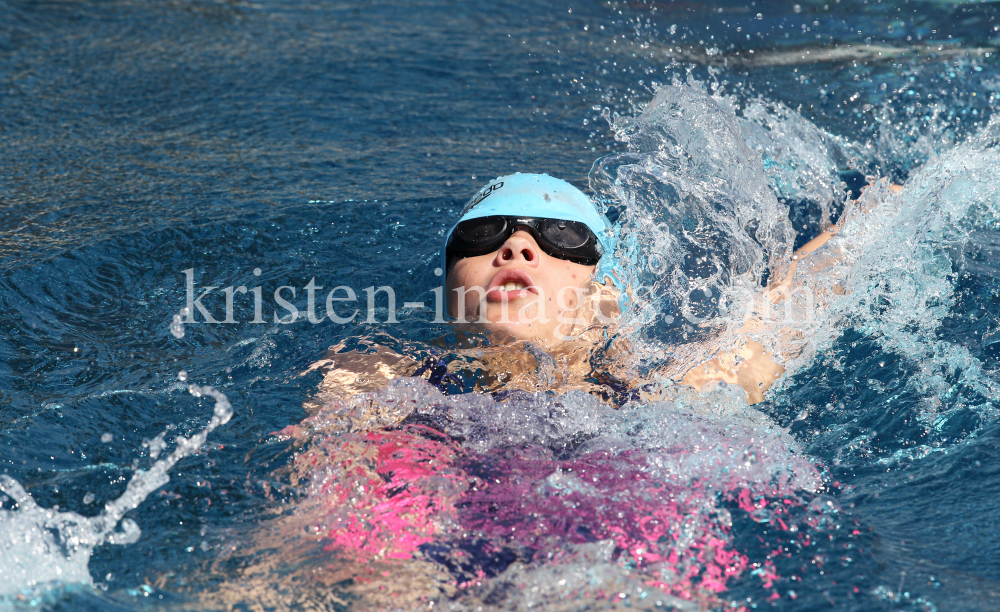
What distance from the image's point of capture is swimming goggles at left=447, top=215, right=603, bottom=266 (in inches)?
125

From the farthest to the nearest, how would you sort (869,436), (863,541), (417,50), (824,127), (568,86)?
(417,50)
(568,86)
(824,127)
(869,436)
(863,541)

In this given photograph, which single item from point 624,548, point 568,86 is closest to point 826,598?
point 624,548

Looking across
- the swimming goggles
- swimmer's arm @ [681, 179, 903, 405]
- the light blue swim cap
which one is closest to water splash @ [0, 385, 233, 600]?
the swimming goggles

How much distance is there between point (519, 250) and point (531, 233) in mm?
126

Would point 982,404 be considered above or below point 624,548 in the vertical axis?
above

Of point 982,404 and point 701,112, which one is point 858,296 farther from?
point 701,112

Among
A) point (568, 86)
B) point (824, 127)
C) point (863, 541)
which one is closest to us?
point (863, 541)

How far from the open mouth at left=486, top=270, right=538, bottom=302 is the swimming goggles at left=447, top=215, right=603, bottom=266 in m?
0.19

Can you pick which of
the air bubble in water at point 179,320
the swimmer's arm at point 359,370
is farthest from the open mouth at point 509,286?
the air bubble in water at point 179,320

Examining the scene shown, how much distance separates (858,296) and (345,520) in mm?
2324

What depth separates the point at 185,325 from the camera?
139 inches

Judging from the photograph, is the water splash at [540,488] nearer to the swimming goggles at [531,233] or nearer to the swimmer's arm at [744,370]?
the swimmer's arm at [744,370]

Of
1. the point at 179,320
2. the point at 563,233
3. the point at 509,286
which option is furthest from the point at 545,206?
the point at 179,320

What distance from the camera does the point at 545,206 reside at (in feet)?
10.8
